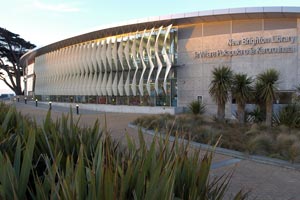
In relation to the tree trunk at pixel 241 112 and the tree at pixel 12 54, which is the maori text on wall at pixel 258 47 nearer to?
the tree trunk at pixel 241 112

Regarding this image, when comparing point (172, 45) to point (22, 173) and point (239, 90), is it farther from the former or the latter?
point (22, 173)

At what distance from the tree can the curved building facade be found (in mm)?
32281

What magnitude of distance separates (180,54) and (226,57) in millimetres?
4606

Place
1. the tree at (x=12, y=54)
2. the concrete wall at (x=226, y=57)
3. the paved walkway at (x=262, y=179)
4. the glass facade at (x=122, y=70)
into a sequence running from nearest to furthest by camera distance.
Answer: the paved walkway at (x=262, y=179)
the concrete wall at (x=226, y=57)
the glass facade at (x=122, y=70)
the tree at (x=12, y=54)

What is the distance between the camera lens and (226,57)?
89.1 feet

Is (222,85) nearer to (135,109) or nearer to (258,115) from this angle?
(258,115)

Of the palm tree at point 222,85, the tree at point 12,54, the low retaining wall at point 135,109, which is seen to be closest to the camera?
the palm tree at point 222,85

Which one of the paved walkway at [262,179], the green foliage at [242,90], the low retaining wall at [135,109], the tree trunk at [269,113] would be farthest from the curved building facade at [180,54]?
the paved walkway at [262,179]

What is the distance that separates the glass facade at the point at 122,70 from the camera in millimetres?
30031

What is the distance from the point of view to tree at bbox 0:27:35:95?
6594 cm

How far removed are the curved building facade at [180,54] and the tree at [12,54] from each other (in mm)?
32281

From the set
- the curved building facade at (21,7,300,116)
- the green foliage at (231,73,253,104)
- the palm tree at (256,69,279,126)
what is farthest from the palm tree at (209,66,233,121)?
the curved building facade at (21,7,300,116)

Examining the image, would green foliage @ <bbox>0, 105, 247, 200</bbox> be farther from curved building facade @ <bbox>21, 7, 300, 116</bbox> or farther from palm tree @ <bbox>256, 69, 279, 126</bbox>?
curved building facade @ <bbox>21, 7, 300, 116</bbox>

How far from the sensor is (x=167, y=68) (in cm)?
2938
